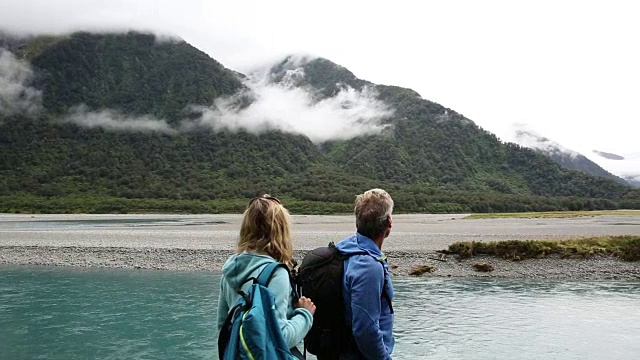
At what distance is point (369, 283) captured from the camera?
4.03 m

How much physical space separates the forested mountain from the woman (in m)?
95.6

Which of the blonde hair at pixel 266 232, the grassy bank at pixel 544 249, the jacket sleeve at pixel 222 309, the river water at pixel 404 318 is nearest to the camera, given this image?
the blonde hair at pixel 266 232

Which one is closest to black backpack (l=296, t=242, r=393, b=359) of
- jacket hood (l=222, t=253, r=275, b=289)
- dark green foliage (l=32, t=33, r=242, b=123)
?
jacket hood (l=222, t=253, r=275, b=289)

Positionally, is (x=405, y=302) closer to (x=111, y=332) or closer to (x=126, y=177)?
(x=111, y=332)

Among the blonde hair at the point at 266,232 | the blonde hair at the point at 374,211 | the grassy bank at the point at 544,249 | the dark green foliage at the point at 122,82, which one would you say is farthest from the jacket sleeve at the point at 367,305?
the dark green foliage at the point at 122,82

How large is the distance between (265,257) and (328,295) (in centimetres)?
81

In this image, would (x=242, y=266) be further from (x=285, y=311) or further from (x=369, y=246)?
(x=369, y=246)

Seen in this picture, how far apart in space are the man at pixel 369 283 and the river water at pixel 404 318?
8.28 m

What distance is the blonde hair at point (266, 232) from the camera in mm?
3770

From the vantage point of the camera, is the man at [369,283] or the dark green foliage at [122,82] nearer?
the man at [369,283]

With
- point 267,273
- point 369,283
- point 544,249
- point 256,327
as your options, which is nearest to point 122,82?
point 544,249

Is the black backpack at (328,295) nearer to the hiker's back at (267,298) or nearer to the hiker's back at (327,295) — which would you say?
the hiker's back at (327,295)

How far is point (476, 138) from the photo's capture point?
7712 inches

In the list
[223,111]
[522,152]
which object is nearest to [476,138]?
[522,152]
